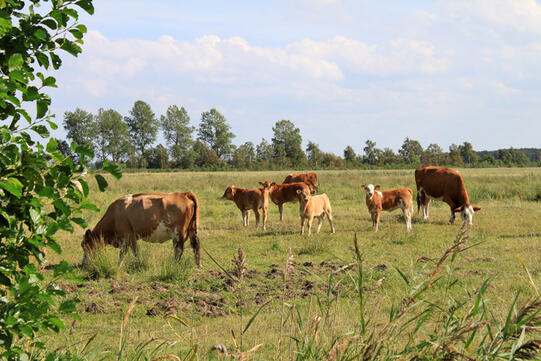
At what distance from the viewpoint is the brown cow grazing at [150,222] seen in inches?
383

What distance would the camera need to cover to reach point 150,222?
31.9ft

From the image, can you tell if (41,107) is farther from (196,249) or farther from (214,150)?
(214,150)

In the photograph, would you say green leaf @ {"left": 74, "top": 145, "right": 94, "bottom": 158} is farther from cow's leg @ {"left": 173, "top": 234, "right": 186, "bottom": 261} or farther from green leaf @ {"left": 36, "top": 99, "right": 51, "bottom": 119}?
cow's leg @ {"left": 173, "top": 234, "right": 186, "bottom": 261}

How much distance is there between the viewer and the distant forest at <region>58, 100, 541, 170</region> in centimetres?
8756

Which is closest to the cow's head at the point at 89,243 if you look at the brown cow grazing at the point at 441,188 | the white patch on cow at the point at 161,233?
the white patch on cow at the point at 161,233

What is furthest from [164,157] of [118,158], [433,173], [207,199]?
[433,173]

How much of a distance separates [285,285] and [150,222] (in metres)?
7.32

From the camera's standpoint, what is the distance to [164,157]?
287ft

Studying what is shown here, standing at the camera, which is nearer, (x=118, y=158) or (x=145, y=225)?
(x=145, y=225)

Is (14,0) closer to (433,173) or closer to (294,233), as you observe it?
(294,233)

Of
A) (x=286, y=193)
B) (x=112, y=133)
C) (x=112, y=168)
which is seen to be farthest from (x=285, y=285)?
(x=112, y=133)

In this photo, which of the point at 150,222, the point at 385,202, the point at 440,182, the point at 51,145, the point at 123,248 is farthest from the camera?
the point at 440,182

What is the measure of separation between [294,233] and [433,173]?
23.4ft

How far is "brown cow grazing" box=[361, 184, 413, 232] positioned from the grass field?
52 centimetres
